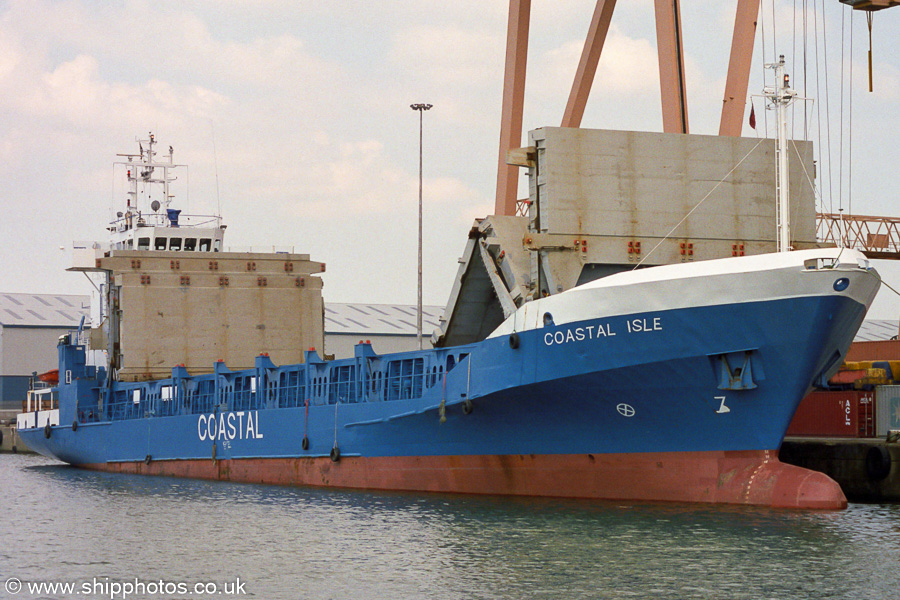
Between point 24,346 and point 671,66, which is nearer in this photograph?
point 671,66

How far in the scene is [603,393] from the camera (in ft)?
66.1

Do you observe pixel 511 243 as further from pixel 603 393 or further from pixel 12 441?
pixel 12 441

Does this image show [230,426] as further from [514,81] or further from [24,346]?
[24,346]

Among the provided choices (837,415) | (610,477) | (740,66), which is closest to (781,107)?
(610,477)

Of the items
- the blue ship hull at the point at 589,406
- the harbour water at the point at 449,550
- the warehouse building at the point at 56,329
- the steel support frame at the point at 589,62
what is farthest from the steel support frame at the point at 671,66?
the warehouse building at the point at 56,329

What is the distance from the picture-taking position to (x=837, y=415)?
2758 centimetres

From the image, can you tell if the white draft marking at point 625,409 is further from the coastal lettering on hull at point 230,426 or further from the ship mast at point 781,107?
the coastal lettering on hull at point 230,426

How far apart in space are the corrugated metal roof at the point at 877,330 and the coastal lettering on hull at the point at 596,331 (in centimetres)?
6174

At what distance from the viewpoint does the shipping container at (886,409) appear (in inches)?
1008

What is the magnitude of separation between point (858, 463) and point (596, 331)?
6957 mm

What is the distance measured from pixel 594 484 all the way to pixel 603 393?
1809mm

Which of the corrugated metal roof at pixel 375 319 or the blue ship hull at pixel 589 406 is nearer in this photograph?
the blue ship hull at pixel 589 406

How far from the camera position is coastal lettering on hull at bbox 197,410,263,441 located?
93.0ft

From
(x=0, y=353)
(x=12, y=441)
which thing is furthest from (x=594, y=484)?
(x=0, y=353)
